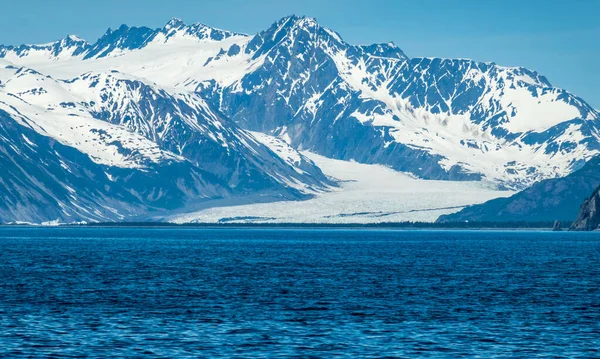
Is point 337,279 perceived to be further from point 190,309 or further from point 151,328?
point 151,328

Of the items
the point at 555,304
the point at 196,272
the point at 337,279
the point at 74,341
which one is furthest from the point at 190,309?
the point at 196,272

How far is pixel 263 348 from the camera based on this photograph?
79500mm

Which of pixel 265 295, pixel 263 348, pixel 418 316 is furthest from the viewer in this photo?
pixel 265 295

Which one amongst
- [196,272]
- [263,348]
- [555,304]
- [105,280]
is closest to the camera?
[263,348]

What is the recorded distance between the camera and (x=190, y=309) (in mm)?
101688

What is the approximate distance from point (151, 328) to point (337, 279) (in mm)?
53081

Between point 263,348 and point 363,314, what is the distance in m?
20.7

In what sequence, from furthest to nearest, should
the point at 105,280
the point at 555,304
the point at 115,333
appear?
Answer: 1. the point at 105,280
2. the point at 555,304
3. the point at 115,333

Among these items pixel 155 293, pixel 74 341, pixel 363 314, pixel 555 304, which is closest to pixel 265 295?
pixel 155 293

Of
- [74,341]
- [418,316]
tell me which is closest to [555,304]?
[418,316]

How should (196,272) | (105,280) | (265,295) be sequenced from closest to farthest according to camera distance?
(265,295), (105,280), (196,272)

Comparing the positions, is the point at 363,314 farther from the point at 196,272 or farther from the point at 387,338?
the point at 196,272

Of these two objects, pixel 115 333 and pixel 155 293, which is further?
pixel 155 293

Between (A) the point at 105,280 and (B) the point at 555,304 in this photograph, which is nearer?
(B) the point at 555,304
